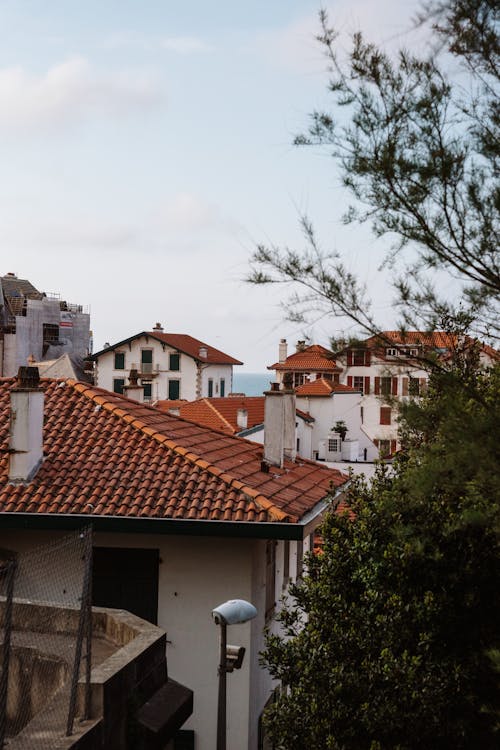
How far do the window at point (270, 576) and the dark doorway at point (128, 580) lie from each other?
7.17ft

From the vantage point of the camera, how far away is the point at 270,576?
15.6 meters

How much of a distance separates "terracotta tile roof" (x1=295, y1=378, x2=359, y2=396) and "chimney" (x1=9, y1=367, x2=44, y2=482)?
47.6 meters

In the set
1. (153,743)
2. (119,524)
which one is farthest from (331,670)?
(119,524)

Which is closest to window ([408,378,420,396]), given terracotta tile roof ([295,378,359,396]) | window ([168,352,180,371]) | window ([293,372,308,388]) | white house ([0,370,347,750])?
white house ([0,370,347,750])

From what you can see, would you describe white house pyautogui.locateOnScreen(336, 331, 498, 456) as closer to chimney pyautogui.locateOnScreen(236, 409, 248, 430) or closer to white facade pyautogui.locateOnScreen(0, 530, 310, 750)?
white facade pyautogui.locateOnScreen(0, 530, 310, 750)

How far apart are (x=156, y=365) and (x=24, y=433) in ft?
199

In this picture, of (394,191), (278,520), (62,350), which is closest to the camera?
(394,191)

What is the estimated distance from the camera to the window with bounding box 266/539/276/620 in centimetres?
1528

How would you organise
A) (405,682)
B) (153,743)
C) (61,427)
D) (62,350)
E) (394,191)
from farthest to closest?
(62,350) < (61,427) < (405,682) < (153,743) < (394,191)

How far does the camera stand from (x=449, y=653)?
33.3 feet

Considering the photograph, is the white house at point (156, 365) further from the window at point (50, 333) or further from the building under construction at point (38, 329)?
the window at point (50, 333)

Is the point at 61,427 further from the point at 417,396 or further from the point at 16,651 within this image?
the point at 417,396

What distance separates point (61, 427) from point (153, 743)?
8830 millimetres

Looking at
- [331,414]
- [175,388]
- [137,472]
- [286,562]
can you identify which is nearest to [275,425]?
[286,562]
